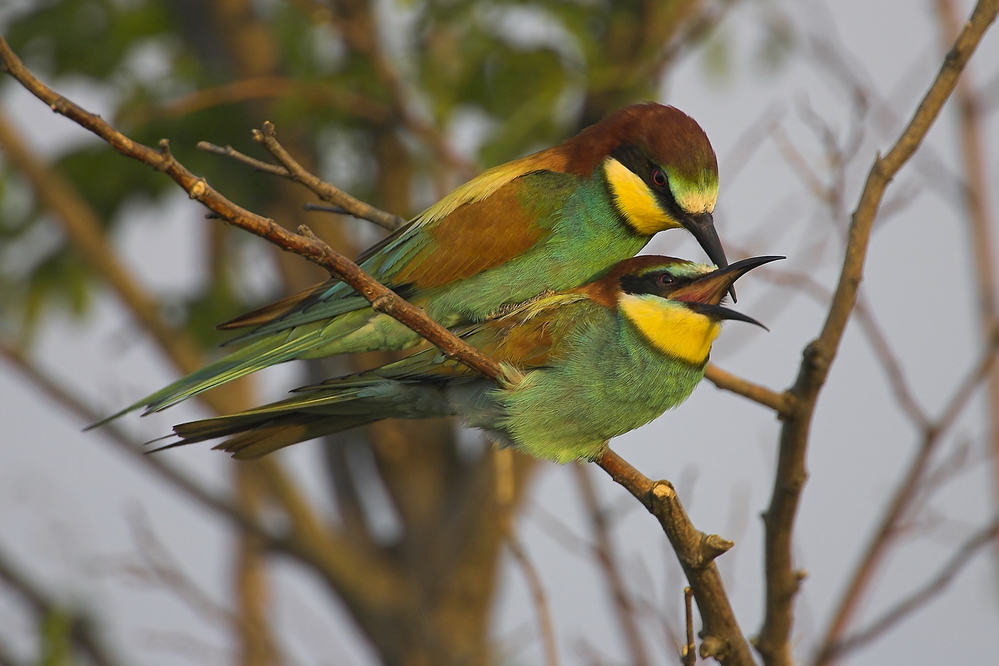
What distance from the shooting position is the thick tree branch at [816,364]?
2.20 meters

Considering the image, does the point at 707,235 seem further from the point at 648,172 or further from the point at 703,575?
the point at 703,575

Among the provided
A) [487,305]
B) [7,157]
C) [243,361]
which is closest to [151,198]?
[7,157]

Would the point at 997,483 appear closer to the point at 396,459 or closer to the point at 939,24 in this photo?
the point at 939,24

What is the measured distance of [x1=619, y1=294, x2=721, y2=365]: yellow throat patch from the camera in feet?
7.83

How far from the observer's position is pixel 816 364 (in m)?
2.20

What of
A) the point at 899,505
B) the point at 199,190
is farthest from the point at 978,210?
the point at 199,190

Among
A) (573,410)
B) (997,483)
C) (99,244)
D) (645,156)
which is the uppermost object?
(99,244)

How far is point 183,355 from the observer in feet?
14.6

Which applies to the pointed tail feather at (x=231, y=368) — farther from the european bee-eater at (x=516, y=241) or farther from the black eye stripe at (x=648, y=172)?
the black eye stripe at (x=648, y=172)

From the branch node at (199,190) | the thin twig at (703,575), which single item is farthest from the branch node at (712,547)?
the branch node at (199,190)

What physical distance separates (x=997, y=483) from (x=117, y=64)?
3.68 meters

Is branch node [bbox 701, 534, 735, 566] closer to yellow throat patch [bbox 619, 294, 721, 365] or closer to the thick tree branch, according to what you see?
the thick tree branch

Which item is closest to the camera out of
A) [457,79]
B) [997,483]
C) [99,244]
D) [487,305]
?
[487,305]

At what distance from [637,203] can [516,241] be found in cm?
34
